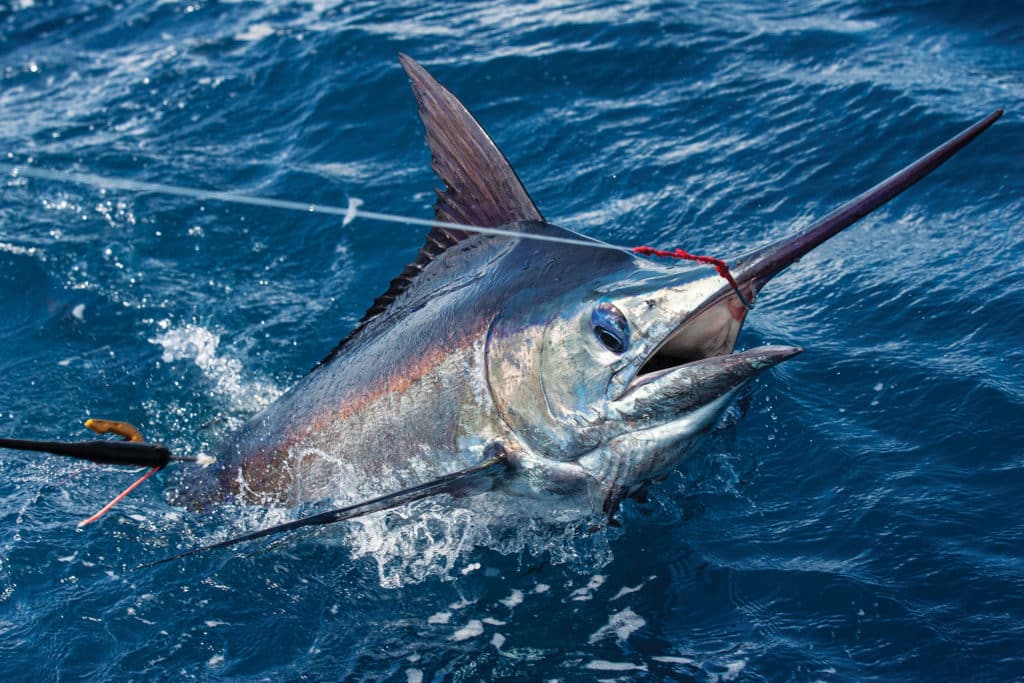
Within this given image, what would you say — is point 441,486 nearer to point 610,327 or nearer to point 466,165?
point 610,327

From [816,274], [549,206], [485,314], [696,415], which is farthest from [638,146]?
[696,415]

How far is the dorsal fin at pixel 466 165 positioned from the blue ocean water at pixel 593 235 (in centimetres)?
121

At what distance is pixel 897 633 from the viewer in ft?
10.4

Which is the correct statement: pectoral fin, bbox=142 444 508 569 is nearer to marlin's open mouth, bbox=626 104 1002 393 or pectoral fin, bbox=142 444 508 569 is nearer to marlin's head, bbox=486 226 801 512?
marlin's head, bbox=486 226 801 512

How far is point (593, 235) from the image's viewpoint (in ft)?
19.8

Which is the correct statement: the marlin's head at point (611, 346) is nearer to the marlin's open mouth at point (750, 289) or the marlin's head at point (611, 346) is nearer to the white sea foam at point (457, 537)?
the marlin's open mouth at point (750, 289)

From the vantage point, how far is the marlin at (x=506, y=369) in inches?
109

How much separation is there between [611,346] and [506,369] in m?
0.46

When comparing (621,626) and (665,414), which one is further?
(621,626)

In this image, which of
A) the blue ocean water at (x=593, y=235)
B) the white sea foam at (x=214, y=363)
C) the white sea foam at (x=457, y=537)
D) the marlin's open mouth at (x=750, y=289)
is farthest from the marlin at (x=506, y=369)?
the white sea foam at (x=214, y=363)

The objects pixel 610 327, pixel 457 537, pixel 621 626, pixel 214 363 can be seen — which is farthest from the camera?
pixel 214 363

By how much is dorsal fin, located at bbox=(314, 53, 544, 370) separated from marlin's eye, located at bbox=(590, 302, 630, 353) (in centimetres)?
76

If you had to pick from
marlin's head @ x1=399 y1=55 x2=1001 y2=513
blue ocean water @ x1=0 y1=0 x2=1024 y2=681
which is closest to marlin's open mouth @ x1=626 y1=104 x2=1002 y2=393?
marlin's head @ x1=399 y1=55 x2=1001 y2=513

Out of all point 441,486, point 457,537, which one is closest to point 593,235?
point 457,537
